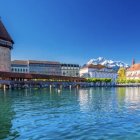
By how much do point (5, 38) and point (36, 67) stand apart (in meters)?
83.7

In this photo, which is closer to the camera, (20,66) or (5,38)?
(5,38)

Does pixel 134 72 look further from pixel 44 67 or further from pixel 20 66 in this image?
pixel 20 66

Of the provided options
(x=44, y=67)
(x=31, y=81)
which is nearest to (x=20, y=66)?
(x=44, y=67)

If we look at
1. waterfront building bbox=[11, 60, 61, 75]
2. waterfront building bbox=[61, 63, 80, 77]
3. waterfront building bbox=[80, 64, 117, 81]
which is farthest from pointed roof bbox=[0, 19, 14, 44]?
waterfront building bbox=[80, 64, 117, 81]

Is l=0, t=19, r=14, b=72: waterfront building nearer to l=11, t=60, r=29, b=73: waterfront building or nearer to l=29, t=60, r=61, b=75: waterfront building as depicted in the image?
l=11, t=60, r=29, b=73: waterfront building

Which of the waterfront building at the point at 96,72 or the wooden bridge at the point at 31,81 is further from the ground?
the waterfront building at the point at 96,72

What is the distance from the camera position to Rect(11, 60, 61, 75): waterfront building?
532 ft

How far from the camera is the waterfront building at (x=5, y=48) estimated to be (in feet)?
275

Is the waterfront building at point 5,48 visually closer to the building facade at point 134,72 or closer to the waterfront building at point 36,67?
the waterfront building at point 36,67

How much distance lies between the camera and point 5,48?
279ft

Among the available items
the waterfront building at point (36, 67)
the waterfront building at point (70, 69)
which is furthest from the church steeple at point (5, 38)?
the waterfront building at point (70, 69)

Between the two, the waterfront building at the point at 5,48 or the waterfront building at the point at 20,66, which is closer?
the waterfront building at the point at 5,48

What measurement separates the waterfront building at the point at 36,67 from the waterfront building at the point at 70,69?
5.45 m

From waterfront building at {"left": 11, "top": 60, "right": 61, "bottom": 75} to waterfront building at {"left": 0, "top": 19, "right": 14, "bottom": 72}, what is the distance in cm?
7210
